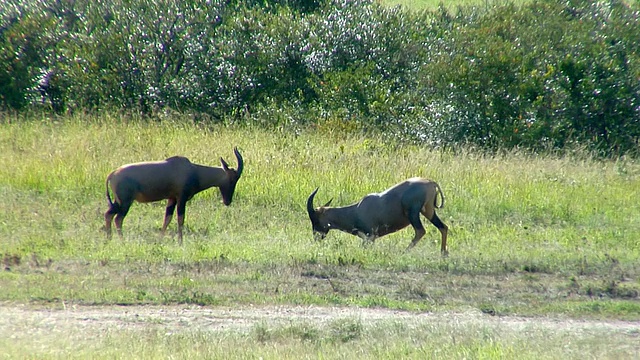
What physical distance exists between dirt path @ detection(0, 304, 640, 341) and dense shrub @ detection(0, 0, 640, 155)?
1315cm

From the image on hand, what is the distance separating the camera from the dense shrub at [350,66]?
21641 mm

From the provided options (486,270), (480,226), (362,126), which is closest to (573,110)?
(362,126)

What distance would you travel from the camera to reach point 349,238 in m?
13.4

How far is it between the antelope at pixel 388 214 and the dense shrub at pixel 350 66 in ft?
29.5

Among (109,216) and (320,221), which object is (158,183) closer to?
(109,216)

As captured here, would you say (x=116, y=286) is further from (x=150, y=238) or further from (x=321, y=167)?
(x=321, y=167)

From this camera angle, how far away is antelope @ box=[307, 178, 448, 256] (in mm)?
12438

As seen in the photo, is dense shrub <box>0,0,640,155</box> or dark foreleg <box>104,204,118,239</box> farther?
Answer: dense shrub <box>0,0,640,155</box>

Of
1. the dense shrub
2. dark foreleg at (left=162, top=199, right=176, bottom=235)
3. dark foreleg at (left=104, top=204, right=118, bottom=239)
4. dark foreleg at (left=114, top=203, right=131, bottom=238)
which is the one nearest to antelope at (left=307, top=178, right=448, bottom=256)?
dark foreleg at (left=162, top=199, right=176, bottom=235)

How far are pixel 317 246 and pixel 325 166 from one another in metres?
5.37

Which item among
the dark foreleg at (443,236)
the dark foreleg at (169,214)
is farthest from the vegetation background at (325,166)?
the dark foreleg at (169,214)

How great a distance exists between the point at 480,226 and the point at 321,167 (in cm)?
434

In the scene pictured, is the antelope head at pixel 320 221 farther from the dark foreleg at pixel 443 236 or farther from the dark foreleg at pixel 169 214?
the dark foreleg at pixel 169 214

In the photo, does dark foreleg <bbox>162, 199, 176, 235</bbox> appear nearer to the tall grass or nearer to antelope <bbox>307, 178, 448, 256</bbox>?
the tall grass
